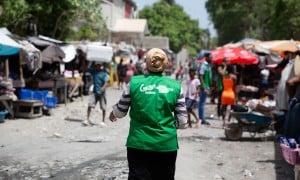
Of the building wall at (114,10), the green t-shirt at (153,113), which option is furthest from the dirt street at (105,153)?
the building wall at (114,10)

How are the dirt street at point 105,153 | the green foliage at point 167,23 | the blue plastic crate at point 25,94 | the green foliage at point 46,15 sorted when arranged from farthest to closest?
the green foliage at point 167,23, the green foliage at point 46,15, the blue plastic crate at point 25,94, the dirt street at point 105,153

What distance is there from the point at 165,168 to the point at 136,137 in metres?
0.41

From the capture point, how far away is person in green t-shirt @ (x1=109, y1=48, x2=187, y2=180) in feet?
15.9

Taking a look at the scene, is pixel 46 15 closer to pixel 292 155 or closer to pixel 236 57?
pixel 236 57

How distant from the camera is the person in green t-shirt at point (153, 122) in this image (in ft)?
15.9

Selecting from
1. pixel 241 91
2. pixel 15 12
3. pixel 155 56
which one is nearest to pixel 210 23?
pixel 241 91

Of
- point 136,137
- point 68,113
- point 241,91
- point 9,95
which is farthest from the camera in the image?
point 241,91

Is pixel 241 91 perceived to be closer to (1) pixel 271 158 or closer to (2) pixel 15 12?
(2) pixel 15 12

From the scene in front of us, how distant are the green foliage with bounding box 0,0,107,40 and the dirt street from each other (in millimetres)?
A: 4358

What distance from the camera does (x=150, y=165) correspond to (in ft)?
16.1

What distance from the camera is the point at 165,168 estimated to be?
16.2 ft

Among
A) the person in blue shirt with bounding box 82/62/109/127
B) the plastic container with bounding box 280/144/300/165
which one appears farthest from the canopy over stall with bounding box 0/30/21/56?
the plastic container with bounding box 280/144/300/165

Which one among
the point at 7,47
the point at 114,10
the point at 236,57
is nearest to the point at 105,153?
the point at 7,47

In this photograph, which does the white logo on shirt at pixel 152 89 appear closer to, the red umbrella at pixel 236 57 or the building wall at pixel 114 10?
the red umbrella at pixel 236 57
